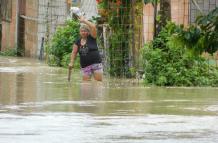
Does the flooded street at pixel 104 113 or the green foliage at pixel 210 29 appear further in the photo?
the flooded street at pixel 104 113

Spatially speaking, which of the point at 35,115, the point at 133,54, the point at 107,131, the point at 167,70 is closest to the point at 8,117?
the point at 35,115

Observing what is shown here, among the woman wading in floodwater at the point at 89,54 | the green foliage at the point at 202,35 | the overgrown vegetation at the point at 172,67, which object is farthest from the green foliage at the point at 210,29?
the woman wading in floodwater at the point at 89,54

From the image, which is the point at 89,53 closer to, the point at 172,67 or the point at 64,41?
the point at 172,67

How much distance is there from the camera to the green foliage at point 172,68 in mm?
19375

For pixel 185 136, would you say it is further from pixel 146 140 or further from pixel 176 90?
pixel 176 90

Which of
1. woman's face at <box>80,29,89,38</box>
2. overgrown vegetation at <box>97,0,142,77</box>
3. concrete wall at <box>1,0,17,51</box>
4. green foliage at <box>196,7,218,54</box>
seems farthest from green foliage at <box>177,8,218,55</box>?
concrete wall at <box>1,0,17,51</box>

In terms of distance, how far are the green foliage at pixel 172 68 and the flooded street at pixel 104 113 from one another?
834 mm

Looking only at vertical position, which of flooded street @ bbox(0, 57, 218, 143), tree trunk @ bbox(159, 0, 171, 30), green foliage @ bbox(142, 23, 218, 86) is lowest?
flooded street @ bbox(0, 57, 218, 143)

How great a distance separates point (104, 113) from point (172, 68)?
6.72 metres

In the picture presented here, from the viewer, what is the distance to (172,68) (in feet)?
63.7

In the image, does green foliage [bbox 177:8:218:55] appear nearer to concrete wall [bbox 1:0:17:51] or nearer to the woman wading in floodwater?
the woman wading in floodwater

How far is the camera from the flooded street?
34.2ft

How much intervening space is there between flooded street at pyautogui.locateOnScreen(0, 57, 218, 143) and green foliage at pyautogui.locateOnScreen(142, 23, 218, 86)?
83 cm

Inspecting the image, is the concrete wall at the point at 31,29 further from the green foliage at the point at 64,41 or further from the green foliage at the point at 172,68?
the green foliage at the point at 172,68
